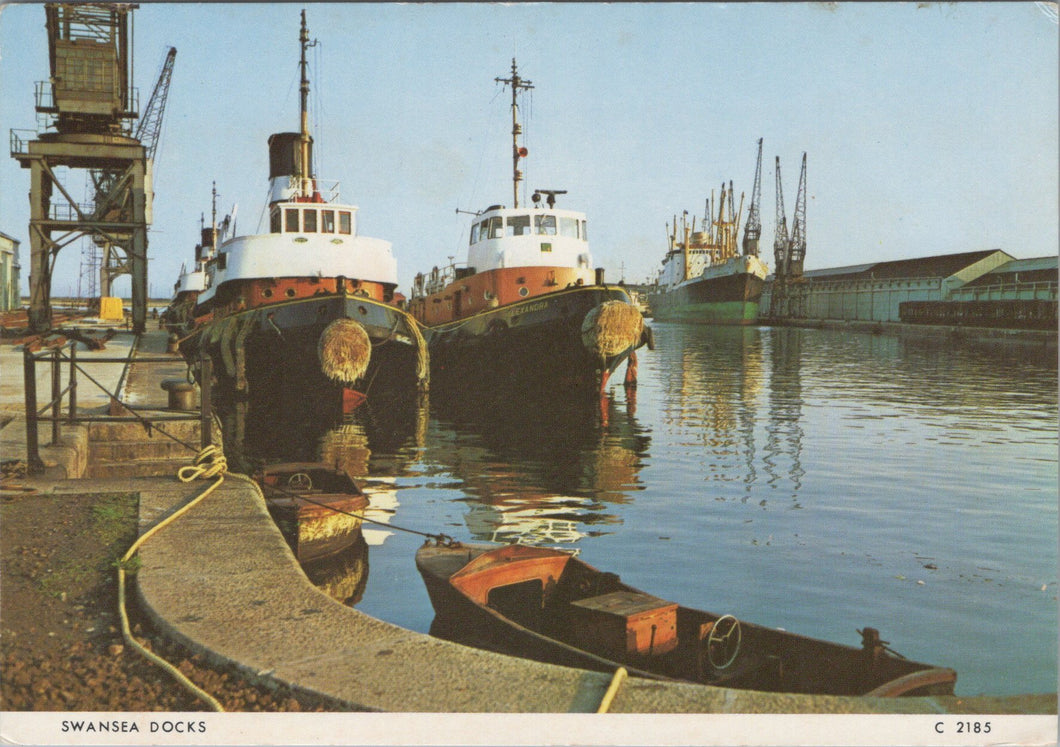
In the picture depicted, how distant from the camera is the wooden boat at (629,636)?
4.67m

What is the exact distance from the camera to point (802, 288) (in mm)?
78375

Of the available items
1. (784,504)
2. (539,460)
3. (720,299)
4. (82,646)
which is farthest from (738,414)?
(720,299)

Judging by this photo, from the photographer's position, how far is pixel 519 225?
2359cm

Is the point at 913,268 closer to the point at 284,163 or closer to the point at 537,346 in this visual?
the point at 537,346

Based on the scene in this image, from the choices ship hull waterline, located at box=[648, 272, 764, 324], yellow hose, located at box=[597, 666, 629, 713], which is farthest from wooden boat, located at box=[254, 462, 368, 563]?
ship hull waterline, located at box=[648, 272, 764, 324]

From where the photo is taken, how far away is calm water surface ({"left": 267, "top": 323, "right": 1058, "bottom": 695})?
6.64 m

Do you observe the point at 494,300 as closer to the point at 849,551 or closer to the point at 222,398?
the point at 222,398

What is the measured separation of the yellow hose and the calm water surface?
3.25 m

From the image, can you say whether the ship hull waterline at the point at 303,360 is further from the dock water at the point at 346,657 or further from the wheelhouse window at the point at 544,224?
the dock water at the point at 346,657

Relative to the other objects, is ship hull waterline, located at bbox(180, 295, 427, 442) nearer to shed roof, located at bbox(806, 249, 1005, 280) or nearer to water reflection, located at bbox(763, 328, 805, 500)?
water reflection, located at bbox(763, 328, 805, 500)

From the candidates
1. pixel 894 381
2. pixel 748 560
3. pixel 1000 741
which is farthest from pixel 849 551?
pixel 894 381

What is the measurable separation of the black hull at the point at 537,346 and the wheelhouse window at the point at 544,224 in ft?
10.5

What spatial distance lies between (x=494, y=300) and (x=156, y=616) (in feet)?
63.1

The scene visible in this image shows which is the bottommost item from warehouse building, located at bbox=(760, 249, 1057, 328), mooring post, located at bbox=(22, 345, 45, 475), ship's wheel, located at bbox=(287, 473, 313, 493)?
ship's wheel, located at bbox=(287, 473, 313, 493)
